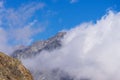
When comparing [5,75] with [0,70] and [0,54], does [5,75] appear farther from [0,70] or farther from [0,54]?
[0,54]

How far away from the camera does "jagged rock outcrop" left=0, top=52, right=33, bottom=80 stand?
41506 millimetres

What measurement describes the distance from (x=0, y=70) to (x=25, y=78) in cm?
303

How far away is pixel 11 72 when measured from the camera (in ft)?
138

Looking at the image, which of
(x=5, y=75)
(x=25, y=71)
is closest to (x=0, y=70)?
(x=5, y=75)

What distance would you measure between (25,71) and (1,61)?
9.75 ft

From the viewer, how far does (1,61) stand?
43.0 m

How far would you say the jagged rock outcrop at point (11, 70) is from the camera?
41.5 metres

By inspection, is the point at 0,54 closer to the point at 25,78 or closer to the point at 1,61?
the point at 1,61

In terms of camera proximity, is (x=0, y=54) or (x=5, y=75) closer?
(x=5, y=75)

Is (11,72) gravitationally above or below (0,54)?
below

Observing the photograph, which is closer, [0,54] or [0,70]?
[0,70]

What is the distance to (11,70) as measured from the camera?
42.2 meters

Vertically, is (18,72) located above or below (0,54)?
below

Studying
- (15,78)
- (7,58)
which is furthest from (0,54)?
(15,78)
